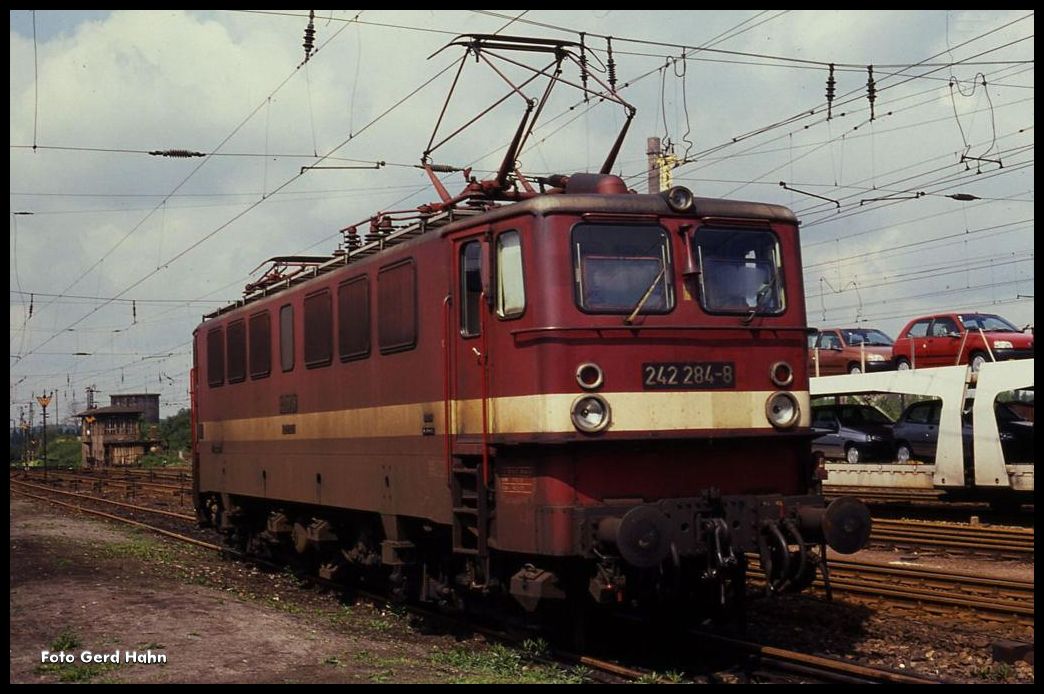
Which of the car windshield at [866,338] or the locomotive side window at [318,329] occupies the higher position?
the car windshield at [866,338]

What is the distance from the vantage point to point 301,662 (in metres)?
9.68

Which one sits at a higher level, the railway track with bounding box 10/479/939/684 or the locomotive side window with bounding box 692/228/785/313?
the locomotive side window with bounding box 692/228/785/313

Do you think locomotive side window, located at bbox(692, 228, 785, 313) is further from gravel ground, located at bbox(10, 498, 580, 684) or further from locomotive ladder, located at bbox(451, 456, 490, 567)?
gravel ground, located at bbox(10, 498, 580, 684)

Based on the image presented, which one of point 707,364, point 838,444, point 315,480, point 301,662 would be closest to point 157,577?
point 315,480

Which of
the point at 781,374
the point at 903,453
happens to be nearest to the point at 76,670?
the point at 781,374

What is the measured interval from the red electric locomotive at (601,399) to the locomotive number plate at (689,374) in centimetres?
1

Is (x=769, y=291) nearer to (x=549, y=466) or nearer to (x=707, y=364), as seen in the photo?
(x=707, y=364)

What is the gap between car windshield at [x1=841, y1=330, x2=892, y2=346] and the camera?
30.3 meters

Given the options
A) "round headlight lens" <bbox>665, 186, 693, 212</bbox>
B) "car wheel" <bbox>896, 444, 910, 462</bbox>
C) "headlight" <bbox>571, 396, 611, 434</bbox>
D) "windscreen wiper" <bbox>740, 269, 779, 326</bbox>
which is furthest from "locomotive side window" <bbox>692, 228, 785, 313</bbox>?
"car wheel" <bbox>896, 444, 910, 462</bbox>

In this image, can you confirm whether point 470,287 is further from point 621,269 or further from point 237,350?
point 237,350

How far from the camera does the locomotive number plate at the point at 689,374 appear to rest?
9734mm

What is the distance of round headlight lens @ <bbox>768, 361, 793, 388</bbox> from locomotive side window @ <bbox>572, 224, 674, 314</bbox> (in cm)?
109

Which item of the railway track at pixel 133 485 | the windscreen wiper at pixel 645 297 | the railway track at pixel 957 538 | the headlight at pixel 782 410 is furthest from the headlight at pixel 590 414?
the railway track at pixel 133 485

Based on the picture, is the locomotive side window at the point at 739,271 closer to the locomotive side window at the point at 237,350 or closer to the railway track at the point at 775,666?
the railway track at the point at 775,666
